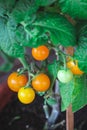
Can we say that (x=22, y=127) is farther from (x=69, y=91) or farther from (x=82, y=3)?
(x=82, y=3)

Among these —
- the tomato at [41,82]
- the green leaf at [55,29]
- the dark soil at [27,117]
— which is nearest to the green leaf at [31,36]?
the green leaf at [55,29]

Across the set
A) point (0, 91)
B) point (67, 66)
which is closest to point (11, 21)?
point (67, 66)

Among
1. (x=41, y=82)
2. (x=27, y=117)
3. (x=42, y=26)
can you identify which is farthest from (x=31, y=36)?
(x=27, y=117)

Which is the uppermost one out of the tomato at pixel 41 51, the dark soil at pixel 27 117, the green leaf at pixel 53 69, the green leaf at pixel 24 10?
the green leaf at pixel 24 10

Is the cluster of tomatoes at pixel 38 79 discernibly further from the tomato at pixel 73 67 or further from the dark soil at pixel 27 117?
the dark soil at pixel 27 117

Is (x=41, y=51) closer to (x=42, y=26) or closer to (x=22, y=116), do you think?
(x=42, y=26)
